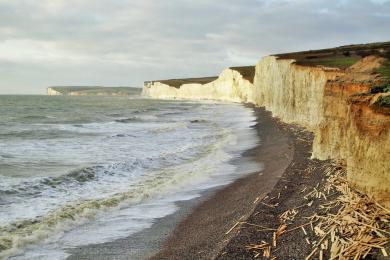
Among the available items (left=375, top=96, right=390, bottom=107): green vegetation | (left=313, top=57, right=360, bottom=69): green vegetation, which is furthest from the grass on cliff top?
(left=375, top=96, right=390, bottom=107): green vegetation

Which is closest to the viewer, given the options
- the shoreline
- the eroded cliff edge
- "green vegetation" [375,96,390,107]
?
the eroded cliff edge

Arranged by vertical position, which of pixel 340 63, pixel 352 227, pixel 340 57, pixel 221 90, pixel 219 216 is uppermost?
pixel 340 57

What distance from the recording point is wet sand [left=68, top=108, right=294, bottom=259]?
8062 millimetres

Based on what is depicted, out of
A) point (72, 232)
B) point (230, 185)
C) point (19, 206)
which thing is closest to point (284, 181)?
point (230, 185)

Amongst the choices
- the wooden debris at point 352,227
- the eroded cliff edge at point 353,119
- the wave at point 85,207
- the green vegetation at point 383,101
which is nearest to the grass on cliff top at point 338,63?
the eroded cliff edge at point 353,119

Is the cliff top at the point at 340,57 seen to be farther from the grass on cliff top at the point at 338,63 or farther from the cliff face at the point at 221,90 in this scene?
the cliff face at the point at 221,90

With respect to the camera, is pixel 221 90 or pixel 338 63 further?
pixel 221 90

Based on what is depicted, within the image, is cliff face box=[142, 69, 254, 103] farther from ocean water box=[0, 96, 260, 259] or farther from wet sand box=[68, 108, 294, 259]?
wet sand box=[68, 108, 294, 259]

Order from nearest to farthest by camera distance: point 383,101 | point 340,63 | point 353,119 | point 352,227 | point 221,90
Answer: point 352,227
point 383,101
point 353,119
point 340,63
point 221,90

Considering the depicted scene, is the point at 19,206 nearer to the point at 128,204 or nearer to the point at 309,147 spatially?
the point at 128,204

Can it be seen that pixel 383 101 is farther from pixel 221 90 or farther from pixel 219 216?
pixel 221 90

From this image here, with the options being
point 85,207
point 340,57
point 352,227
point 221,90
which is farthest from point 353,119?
Answer: point 221,90

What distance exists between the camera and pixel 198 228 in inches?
369

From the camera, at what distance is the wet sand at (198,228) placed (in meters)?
8.06
